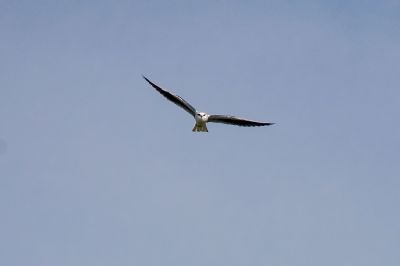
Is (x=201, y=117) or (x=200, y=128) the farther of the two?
(x=201, y=117)

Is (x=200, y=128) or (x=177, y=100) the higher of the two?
(x=177, y=100)

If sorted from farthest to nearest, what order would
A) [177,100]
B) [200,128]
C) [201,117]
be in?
[177,100] < [201,117] < [200,128]

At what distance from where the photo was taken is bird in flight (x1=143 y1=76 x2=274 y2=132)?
36.4 meters

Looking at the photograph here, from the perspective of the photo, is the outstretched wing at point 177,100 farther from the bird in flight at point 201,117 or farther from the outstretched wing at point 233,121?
the outstretched wing at point 233,121

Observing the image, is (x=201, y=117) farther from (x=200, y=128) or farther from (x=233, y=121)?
(x=233, y=121)

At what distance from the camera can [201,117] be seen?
120ft

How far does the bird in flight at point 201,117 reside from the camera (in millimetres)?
36438

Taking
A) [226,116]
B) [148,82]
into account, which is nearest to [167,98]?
[148,82]

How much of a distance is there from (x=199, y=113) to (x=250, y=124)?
3678mm

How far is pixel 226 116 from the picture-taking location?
1480 inches

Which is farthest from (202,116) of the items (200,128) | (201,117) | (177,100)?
Answer: (177,100)

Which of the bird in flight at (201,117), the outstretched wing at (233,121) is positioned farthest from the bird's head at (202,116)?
the outstretched wing at (233,121)

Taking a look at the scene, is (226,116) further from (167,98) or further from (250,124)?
(167,98)

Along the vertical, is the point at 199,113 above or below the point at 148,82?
below
